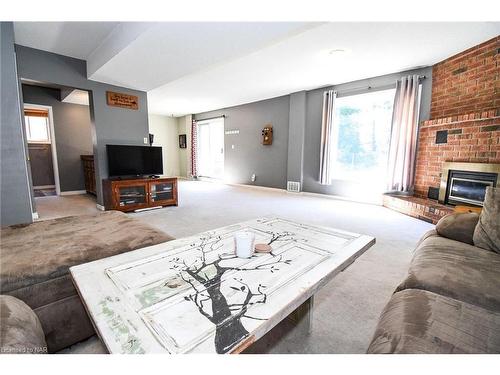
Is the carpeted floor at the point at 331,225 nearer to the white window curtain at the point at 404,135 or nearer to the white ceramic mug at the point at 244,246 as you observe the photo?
the white ceramic mug at the point at 244,246

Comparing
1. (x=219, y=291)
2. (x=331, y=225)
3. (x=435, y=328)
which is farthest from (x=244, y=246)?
(x=331, y=225)

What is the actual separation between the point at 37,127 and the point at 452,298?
7932 millimetres

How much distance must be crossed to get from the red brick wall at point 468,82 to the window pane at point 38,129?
7.89 meters

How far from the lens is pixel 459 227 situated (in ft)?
4.98

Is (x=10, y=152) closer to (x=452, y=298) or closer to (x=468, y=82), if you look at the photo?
(x=452, y=298)

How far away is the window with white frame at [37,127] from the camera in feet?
18.7

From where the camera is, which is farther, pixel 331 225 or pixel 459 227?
pixel 331 225

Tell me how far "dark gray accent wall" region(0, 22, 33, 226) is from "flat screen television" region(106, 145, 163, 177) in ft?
5.28

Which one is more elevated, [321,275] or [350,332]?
[321,275]

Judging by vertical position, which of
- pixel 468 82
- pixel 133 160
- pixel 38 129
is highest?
pixel 468 82

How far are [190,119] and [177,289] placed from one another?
7.75 m
